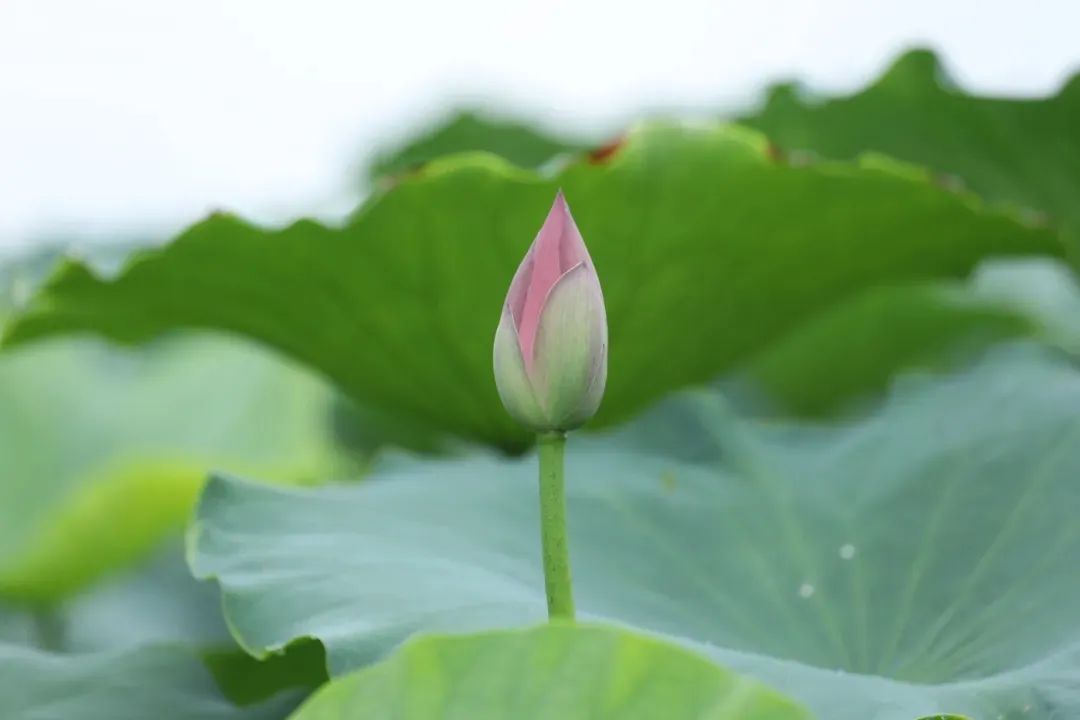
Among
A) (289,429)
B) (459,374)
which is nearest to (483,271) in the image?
(459,374)

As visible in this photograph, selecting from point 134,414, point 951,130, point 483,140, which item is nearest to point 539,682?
point 951,130

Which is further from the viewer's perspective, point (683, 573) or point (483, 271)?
point (483, 271)

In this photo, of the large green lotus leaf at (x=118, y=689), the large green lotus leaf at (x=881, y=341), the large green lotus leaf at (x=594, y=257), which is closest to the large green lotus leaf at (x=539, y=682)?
the large green lotus leaf at (x=118, y=689)

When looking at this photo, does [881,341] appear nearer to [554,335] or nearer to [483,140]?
[483,140]

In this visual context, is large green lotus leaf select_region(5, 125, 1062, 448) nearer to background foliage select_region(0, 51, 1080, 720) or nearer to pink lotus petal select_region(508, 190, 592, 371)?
background foliage select_region(0, 51, 1080, 720)

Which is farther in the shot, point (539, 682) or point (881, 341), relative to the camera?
point (881, 341)

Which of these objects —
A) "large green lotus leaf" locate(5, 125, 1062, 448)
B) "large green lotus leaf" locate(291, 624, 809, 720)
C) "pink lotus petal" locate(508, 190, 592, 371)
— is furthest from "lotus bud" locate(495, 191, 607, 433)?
"large green lotus leaf" locate(5, 125, 1062, 448)

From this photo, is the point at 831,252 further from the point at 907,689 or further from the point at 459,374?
the point at 907,689
